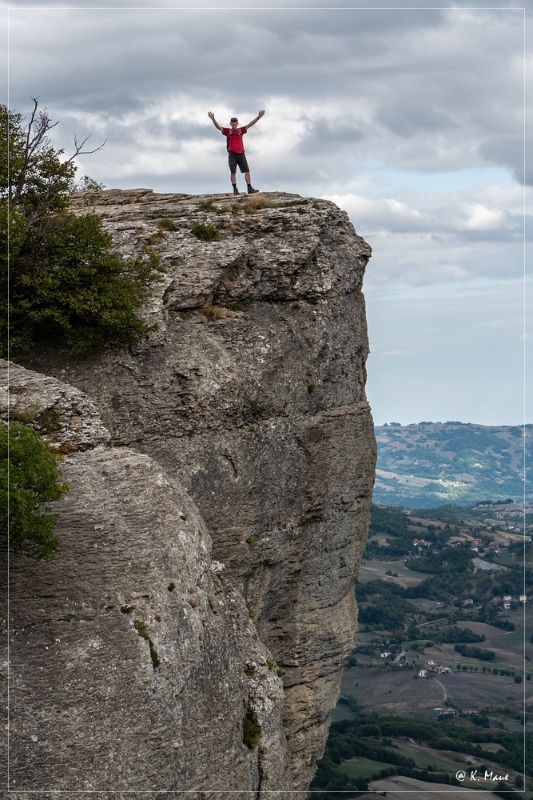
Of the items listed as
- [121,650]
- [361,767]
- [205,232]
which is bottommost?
[361,767]

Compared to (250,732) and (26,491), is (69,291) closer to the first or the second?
(26,491)

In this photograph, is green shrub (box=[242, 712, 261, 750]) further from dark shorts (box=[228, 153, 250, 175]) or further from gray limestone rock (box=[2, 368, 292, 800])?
dark shorts (box=[228, 153, 250, 175])

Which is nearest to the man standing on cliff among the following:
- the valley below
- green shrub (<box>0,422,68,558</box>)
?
green shrub (<box>0,422,68,558</box>)

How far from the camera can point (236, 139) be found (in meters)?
34.2

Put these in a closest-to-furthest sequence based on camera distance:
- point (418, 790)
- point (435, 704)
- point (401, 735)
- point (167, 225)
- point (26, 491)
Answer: point (26, 491)
point (167, 225)
point (418, 790)
point (401, 735)
point (435, 704)

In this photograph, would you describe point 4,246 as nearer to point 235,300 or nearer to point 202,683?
point 235,300

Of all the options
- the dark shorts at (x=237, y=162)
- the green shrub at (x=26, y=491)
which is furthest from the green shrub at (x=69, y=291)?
the dark shorts at (x=237, y=162)

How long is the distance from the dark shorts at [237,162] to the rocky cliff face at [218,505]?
2369 mm

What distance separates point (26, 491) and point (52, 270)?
Result: 30.9 ft

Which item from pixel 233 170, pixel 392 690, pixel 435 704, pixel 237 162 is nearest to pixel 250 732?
pixel 233 170

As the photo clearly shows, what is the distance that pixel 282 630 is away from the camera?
32312 millimetres

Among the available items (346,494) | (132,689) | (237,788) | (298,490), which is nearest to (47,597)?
(132,689)

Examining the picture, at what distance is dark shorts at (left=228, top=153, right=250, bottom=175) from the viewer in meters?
34.3

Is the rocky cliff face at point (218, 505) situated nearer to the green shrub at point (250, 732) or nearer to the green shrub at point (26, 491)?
the green shrub at point (250, 732)
